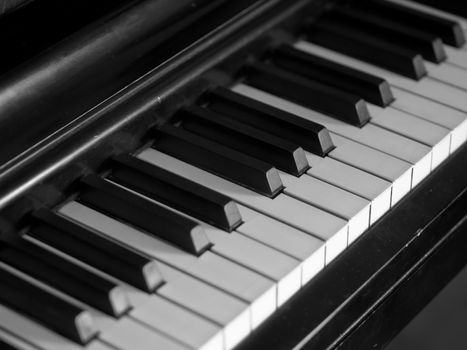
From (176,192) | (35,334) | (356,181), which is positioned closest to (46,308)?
(35,334)

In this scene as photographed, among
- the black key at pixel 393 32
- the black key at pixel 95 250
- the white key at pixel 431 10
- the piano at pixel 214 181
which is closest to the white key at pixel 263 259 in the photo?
the piano at pixel 214 181

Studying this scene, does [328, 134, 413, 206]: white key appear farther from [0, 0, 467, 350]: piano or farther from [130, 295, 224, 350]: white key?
[130, 295, 224, 350]: white key

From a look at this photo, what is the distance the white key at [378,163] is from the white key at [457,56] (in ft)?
1.12

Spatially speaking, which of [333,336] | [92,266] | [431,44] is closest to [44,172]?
[92,266]

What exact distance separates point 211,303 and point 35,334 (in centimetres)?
21

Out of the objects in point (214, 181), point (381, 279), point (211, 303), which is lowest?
point (381, 279)

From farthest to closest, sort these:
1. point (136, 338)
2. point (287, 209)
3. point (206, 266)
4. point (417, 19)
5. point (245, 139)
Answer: point (417, 19) → point (245, 139) → point (287, 209) → point (206, 266) → point (136, 338)

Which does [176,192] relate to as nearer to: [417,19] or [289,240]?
[289,240]

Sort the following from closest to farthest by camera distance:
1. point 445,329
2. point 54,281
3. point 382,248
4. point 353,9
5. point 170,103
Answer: point 54,281
point 382,248
point 170,103
point 353,9
point 445,329

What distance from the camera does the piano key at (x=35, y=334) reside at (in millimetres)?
1214

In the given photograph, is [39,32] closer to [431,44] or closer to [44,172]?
[44,172]

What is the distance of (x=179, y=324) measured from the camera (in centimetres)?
124

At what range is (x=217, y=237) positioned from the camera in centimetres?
138

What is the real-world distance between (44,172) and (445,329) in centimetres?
143
